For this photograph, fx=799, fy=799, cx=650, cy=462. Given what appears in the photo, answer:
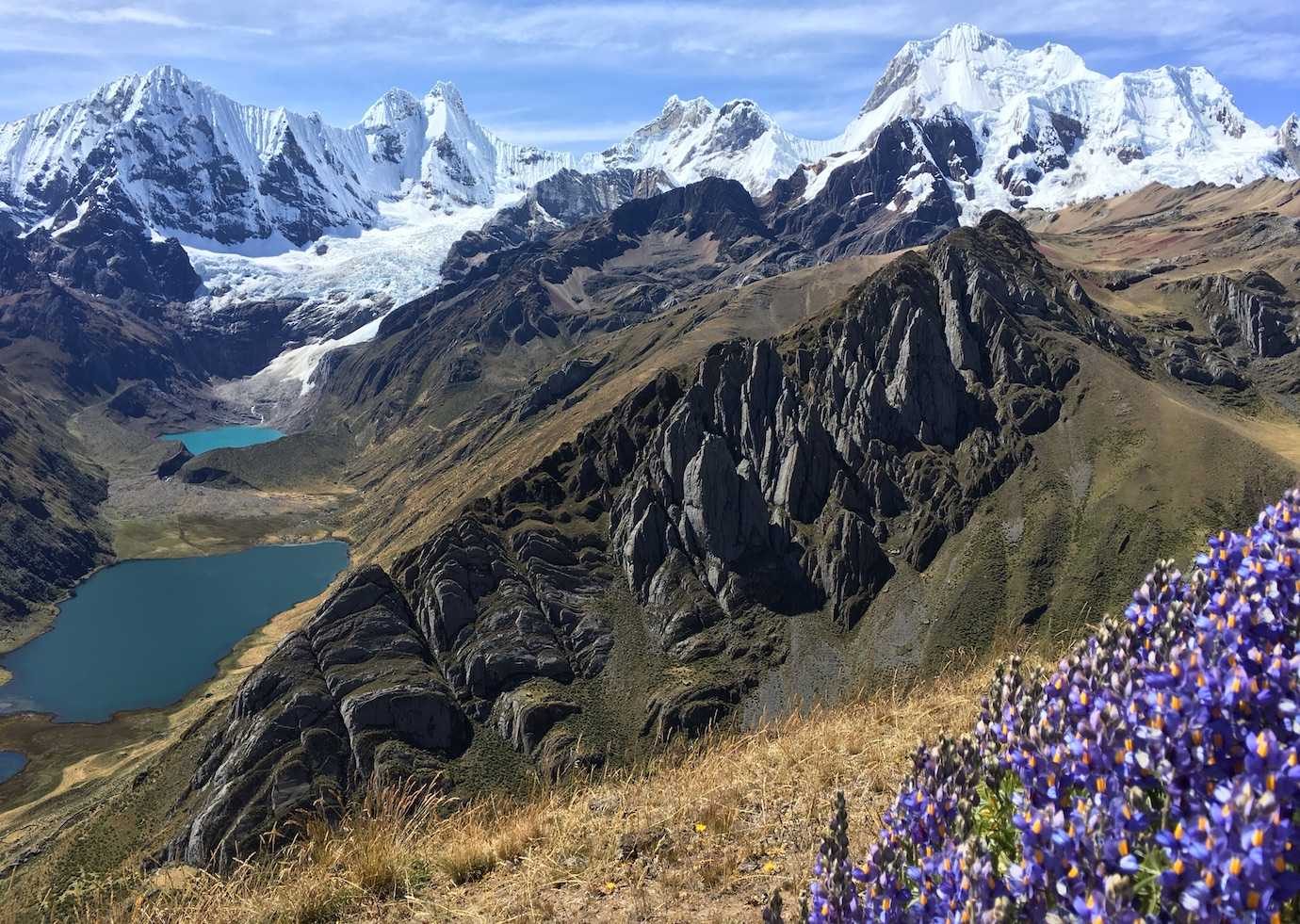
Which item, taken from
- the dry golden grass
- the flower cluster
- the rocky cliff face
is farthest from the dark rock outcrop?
the flower cluster

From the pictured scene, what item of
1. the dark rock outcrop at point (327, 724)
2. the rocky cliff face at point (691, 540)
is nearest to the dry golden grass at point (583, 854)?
the dark rock outcrop at point (327, 724)

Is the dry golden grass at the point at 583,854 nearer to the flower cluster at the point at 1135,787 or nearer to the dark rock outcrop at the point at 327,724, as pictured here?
the flower cluster at the point at 1135,787

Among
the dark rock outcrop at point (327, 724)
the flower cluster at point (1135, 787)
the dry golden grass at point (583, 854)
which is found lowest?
the dark rock outcrop at point (327, 724)

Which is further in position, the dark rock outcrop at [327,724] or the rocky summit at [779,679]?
the dark rock outcrop at [327,724]

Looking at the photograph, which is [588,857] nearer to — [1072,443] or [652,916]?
[652,916]

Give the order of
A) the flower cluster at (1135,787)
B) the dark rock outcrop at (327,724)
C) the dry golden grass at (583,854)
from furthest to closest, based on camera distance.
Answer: the dark rock outcrop at (327,724) → the dry golden grass at (583,854) → the flower cluster at (1135,787)

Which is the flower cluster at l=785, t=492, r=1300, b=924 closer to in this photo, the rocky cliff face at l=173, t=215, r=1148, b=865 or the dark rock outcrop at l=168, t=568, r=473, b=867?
the dark rock outcrop at l=168, t=568, r=473, b=867

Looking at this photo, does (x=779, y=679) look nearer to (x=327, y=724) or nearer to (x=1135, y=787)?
(x=327, y=724)
